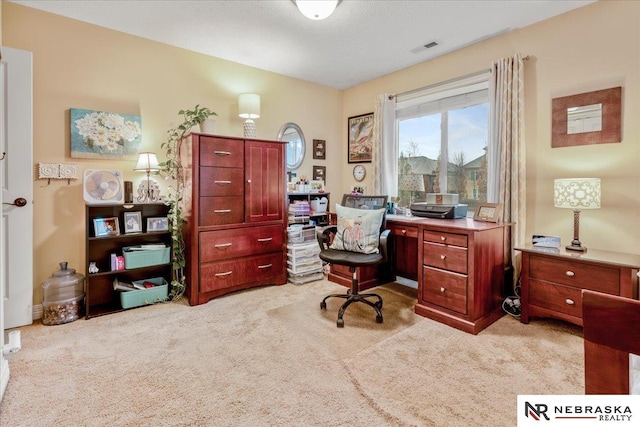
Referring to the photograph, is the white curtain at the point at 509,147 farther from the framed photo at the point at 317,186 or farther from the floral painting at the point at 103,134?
the floral painting at the point at 103,134

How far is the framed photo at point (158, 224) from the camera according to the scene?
9.75 ft

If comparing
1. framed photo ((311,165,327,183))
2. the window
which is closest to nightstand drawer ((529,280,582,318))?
the window

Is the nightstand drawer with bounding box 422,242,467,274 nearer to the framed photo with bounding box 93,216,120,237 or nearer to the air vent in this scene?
the air vent

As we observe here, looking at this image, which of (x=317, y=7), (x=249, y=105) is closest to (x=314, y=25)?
(x=317, y=7)

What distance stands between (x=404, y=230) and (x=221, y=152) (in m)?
1.91

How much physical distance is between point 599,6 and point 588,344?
2.93 metres

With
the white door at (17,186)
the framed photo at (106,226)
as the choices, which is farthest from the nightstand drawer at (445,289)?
the white door at (17,186)

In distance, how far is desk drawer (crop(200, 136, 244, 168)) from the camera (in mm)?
2929

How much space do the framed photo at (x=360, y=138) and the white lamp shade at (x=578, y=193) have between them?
2298mm

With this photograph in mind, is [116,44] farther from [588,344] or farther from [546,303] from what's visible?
[546,303]

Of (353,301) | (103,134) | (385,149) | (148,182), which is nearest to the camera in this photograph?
(353,301)

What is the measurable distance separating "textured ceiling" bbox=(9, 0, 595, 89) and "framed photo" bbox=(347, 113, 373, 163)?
2.82 feet

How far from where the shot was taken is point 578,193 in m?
2.29

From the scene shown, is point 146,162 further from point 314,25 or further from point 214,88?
point 314,25
